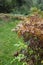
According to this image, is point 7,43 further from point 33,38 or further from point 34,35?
point 34,35

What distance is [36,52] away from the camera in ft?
17.6

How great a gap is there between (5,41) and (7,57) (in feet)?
5.88

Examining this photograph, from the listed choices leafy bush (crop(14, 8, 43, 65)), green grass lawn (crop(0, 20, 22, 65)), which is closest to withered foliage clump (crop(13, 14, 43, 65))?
leafy bush (crop(14, 8, 43, 65))

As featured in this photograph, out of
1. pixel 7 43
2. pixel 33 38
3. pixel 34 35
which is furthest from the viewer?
pixel 7 43

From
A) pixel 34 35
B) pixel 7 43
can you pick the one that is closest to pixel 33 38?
pixel 34 35

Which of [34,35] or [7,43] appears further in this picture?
[7,43]

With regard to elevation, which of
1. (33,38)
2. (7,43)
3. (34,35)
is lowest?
(7,43)

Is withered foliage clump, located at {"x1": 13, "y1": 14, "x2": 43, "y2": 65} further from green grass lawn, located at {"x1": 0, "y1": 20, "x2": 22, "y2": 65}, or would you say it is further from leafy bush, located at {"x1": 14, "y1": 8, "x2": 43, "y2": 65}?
green grass lawn, located at {"x1": 0, "y1": 20, "x2": 22, "y2": 65}

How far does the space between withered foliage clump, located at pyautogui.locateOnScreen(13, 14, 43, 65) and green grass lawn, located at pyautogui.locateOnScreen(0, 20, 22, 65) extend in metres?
1.63

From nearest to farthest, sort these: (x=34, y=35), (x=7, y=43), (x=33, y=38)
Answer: (x=34, y=35), (x=33, y=38), (x=7, y=43)

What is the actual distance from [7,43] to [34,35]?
4.07 metres

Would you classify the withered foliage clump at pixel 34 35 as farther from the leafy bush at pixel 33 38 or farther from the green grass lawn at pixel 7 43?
the green grass lawn at pixel 7 43

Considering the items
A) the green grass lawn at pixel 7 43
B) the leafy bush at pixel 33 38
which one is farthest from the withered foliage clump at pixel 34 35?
the green grass lawn at pixel 7 43

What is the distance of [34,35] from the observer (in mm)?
5012
